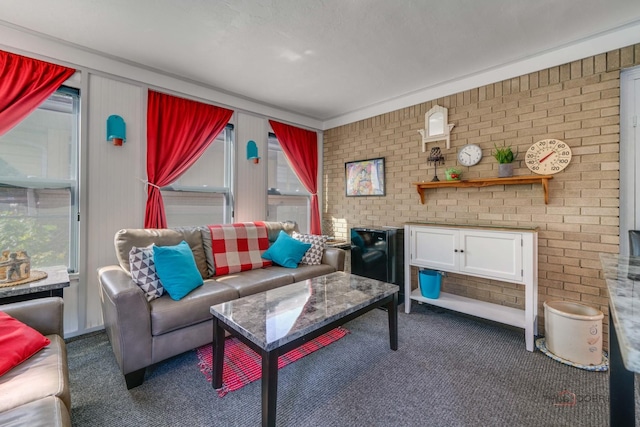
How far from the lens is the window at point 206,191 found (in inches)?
125

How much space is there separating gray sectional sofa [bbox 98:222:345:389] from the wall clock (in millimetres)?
2142

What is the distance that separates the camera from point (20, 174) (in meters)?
2.33

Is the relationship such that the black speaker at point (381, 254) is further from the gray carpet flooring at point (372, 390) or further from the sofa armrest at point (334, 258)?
the gray carpet flooring at point (372, 390)

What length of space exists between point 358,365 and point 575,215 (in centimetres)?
225

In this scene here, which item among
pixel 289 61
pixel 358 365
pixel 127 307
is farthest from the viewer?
pixel 289 61

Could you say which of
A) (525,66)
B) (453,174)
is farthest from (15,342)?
(525,66)

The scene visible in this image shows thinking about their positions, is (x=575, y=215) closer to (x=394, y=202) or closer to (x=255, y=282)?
(x=394, y=202)

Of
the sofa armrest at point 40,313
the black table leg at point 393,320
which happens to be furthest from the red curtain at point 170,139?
the black table leg at point 393,320

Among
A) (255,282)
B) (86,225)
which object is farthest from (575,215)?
(86,225)

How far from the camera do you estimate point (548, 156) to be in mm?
2531

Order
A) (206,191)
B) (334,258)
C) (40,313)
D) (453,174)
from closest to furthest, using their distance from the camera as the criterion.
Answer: (40,313) → (453,174) → (334,258) → (206,191)

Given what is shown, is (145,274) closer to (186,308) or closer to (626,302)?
(186,308)

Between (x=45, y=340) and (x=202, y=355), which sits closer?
(x=45, y=340)

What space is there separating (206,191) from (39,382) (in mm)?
2421
